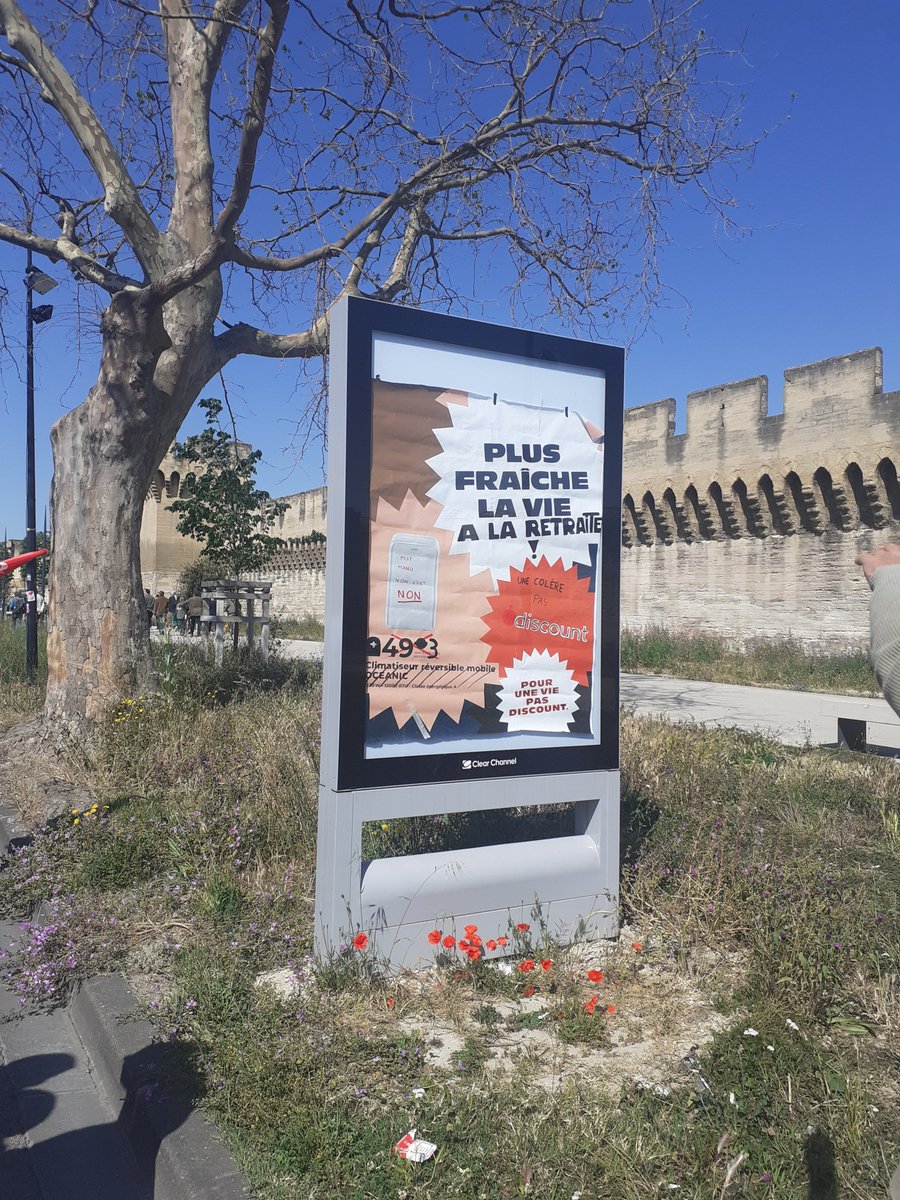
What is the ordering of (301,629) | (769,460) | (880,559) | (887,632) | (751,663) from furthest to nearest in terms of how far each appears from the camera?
(301,629), (769,460), (751,663), (880,559), (887,632)

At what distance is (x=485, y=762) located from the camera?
401cm

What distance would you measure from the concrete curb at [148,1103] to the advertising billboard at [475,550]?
1158 millimetres

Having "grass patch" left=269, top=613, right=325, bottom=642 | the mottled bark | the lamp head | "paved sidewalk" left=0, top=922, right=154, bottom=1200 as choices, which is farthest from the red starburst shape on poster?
"grass patch" left=269, top=613, right=325, bottom=642

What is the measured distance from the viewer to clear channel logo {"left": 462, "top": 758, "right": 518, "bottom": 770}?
3959mm

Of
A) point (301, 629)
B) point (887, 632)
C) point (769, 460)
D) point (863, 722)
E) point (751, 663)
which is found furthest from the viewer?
point (301, 629)

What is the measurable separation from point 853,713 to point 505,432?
9.38 m

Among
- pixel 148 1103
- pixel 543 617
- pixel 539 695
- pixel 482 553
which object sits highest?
pixel 482 553

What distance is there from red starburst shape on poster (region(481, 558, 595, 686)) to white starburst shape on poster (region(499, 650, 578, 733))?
4cm

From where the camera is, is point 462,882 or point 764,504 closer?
point 462,882

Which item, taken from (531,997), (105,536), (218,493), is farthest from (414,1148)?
(218,493)

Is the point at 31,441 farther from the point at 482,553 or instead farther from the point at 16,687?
the point at 482,553

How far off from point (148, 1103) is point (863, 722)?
687 cm

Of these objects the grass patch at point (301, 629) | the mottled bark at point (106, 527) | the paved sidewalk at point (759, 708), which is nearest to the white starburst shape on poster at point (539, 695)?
the paved sidewalk at point (759, 708)

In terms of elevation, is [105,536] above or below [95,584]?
above
